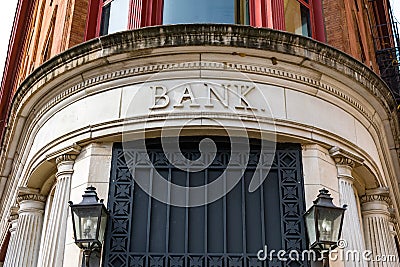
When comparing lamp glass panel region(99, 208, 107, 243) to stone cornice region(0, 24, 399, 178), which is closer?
lamp glass panel region(99, 208, 107, 243)

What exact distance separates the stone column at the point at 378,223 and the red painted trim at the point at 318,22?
3.53 m

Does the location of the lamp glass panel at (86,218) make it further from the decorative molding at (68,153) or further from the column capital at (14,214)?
the column capital at (14,214)

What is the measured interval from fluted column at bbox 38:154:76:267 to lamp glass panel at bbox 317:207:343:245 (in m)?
3.98

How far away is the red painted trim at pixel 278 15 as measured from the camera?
1134cm

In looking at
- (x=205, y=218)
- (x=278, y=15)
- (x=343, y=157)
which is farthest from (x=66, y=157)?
(x=278, y=15)

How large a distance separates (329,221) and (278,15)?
193 inches

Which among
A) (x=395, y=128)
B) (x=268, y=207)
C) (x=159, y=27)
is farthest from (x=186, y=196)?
(x=395, y=128)

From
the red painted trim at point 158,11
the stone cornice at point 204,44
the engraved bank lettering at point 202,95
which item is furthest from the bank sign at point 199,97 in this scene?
the red painted trim at point 158,11

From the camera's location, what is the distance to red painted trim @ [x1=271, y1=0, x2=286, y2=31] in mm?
11336

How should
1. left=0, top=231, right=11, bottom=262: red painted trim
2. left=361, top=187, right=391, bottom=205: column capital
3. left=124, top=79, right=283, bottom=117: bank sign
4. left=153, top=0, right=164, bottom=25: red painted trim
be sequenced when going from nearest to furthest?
left=124, top=79, right=283, bottom=117: bank sign
left=361, top=187, right=391, bottom=205: column capital
left=153, top=0, right=164, bottom=25: red painted trim
left=0, top=231, right=11, bottom=262: red painted trim

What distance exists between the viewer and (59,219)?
9234 mm

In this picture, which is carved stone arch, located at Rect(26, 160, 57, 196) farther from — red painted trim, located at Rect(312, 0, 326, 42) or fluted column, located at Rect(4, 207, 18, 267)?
red painted trim, located at Rect(312, 0, 326, 42)

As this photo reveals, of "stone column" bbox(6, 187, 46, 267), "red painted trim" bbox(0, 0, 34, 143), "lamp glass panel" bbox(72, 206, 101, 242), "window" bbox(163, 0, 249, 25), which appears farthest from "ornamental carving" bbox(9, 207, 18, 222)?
"red painted trim" bbox(0, 0, 34, 143)

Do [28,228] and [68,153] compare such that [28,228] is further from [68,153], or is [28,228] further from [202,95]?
[202,95]
